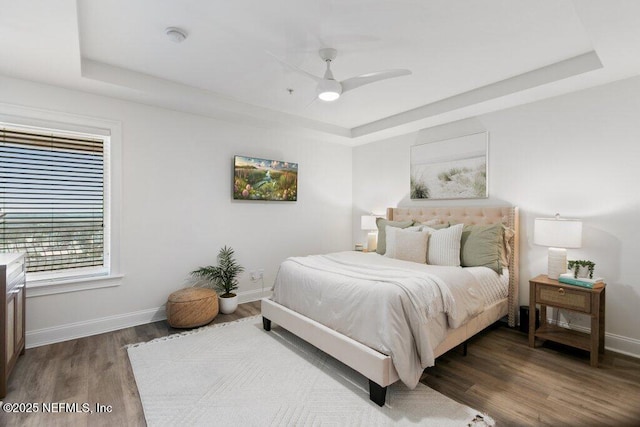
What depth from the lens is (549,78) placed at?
293 centimetres

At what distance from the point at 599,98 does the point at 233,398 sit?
13.5ft

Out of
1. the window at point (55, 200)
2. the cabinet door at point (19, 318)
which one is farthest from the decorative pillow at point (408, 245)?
the cabinet door at point (19, 318)

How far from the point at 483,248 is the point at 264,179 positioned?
2.90 m

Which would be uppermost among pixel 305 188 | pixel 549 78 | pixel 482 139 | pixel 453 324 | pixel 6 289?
pixel 549 78

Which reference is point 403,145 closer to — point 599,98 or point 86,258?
point 599,98

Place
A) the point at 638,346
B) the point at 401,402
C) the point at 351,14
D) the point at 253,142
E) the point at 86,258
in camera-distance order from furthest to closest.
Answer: the point at 253,142, the point at 86,258, the point at 638,346, the point at 351,14, the point at 401,402

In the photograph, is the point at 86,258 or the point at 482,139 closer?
the point at 86,258

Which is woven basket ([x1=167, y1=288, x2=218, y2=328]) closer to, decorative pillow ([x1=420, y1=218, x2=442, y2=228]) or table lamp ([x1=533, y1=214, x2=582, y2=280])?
decorative pillow ([x1=420, y1=218, x2=442, y2=228])

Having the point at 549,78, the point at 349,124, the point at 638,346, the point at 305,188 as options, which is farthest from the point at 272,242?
the point at 638,346

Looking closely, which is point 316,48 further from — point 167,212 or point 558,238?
point 558,238

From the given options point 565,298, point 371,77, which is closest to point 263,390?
point 371,77

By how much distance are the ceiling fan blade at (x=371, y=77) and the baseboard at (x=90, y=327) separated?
3.20 metres

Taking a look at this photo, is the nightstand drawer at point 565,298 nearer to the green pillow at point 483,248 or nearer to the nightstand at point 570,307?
the nightstand at point 570,307

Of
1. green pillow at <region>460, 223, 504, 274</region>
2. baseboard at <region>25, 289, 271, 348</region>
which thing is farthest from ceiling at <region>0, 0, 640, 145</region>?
baseboard at <region>25, 289, 271, 348</region>
